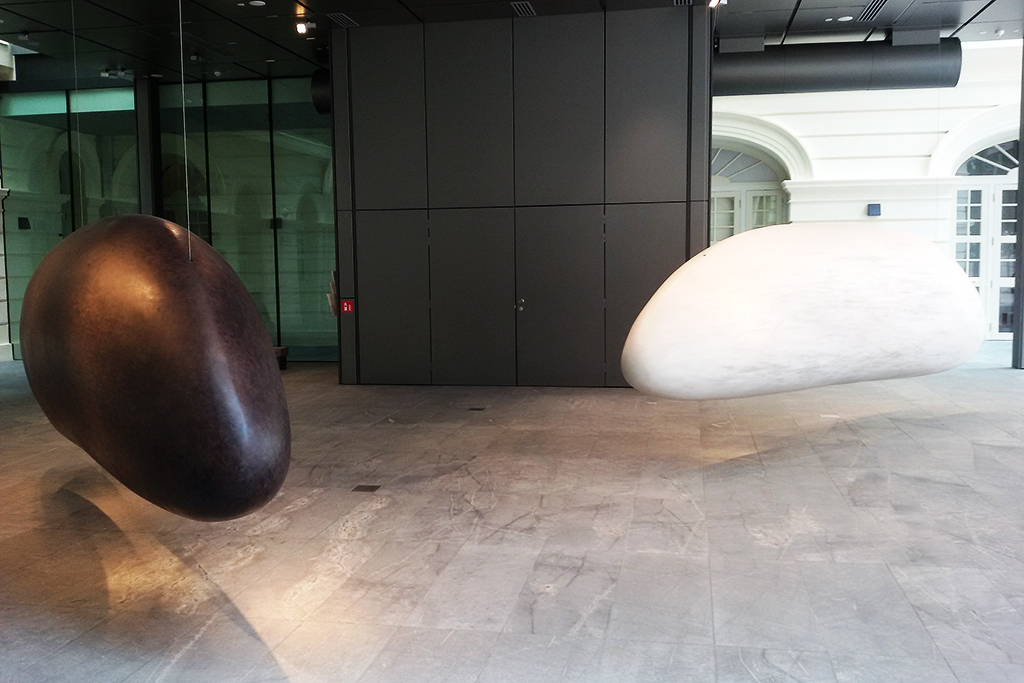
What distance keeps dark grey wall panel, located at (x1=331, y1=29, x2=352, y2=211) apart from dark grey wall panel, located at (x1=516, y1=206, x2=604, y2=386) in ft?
6.62

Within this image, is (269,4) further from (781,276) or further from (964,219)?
(964,219)

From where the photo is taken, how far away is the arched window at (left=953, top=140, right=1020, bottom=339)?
11656 millimetres

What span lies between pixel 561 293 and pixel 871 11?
454cm

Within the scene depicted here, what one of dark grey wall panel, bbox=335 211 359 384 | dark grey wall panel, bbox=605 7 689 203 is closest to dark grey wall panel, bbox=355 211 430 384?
dark grey wall panel, bbox=335 211 359 384

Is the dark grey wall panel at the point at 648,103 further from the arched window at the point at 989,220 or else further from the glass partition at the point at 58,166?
the glass partition at the point at 58,166

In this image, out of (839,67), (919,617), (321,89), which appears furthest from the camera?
(321,89)

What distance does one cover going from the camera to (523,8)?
8.52 m

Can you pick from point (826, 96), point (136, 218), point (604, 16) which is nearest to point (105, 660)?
point (136, 218)

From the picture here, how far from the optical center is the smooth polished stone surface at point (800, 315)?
5.18 meters

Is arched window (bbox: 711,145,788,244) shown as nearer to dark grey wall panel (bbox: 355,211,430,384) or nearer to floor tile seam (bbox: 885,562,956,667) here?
dark grey wall panel (bbox: 355,211,430,384)

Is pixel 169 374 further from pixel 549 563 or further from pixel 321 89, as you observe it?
pixel 321 89

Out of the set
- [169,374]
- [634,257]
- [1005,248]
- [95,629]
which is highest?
[1005,248]

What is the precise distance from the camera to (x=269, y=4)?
8.27 m

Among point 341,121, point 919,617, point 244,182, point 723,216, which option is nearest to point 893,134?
point 723,216
